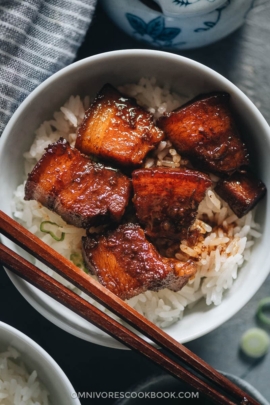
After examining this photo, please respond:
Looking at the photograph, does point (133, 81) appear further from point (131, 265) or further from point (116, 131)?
point (131, 265)

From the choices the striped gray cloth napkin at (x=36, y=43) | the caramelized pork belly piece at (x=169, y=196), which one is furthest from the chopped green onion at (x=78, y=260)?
the striped gray cloth napkin at (x=36, y=43)

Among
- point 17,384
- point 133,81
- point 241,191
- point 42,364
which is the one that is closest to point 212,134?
point 241,191

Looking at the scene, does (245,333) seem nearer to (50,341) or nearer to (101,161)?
(50,341)

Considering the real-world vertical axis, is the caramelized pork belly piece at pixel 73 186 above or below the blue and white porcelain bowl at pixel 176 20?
below

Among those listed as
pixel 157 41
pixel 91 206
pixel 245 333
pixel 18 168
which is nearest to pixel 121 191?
pixel 91 206

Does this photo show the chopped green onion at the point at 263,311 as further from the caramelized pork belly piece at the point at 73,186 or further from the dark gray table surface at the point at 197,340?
the caramelized pork belly piece at the point at 73,186

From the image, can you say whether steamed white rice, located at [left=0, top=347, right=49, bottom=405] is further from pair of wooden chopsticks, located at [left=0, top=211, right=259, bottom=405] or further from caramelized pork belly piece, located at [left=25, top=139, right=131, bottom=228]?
caramelized pork belly piece, located at [left=25, top=139, right=131, bottom=228]
